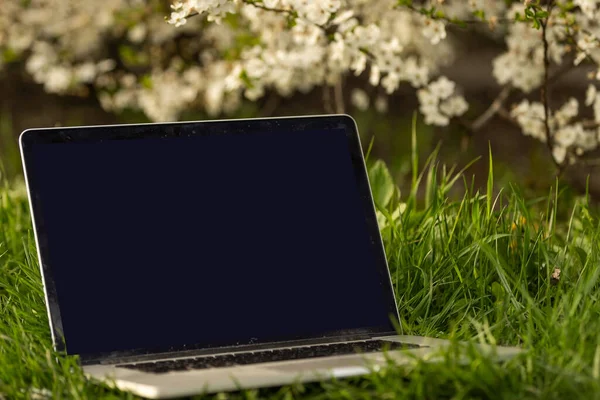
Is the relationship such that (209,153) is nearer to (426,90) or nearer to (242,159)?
(242,159)

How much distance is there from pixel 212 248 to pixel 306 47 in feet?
6.08

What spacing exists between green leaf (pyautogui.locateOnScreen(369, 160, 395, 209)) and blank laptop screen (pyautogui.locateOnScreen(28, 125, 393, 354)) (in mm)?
804

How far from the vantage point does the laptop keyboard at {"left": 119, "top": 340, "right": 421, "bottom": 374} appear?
1.56 metres

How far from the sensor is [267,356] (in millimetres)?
1646

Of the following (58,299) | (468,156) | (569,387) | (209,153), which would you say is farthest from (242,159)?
(468,156)

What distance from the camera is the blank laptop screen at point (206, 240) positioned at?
1.69 m

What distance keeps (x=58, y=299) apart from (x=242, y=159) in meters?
0.46

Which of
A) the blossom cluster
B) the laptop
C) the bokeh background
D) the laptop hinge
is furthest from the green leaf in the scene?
the bokeh background

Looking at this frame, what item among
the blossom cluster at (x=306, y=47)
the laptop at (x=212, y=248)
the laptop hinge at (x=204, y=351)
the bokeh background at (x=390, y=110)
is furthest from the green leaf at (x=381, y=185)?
the bokeh background at (x=390, y=110)

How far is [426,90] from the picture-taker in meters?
3.25

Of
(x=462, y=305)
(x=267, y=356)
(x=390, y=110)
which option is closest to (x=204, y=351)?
(x=267, y=356)

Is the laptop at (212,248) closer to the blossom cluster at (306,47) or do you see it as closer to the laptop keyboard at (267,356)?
the laptop keyboard at (267,356)

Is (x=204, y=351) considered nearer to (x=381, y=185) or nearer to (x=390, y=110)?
(x=381, y=185)

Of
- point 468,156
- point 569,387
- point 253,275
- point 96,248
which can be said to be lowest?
point 468,156
